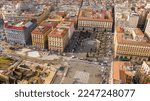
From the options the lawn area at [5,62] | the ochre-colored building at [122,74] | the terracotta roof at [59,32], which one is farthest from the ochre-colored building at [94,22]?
the lawn area at [5,62]

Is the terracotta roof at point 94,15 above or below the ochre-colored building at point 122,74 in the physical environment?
above

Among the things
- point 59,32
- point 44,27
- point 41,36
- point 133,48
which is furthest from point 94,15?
point 133,48

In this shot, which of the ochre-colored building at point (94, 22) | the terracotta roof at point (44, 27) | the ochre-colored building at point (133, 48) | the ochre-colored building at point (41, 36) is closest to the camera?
the ochre-colored building at point (133, 48)

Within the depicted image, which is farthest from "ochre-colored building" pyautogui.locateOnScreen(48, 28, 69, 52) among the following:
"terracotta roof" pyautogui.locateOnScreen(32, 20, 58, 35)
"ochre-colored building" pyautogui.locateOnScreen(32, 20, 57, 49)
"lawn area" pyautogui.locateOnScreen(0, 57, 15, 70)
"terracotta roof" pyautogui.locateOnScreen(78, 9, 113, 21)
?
"terracotta roof" pyautogui.locateOnScreen(78, 9, 113, 21)

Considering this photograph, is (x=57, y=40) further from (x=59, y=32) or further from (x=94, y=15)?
(x=94, y=15)

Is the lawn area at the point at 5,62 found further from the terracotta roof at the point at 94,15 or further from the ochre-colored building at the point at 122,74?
the terracotta roof at the point at 94,15

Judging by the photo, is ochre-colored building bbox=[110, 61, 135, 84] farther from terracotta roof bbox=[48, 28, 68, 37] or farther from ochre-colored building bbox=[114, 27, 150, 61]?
terracotta roof bbox=[48, 28, 68, 37]

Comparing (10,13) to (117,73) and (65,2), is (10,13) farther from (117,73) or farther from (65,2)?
(117,73)
